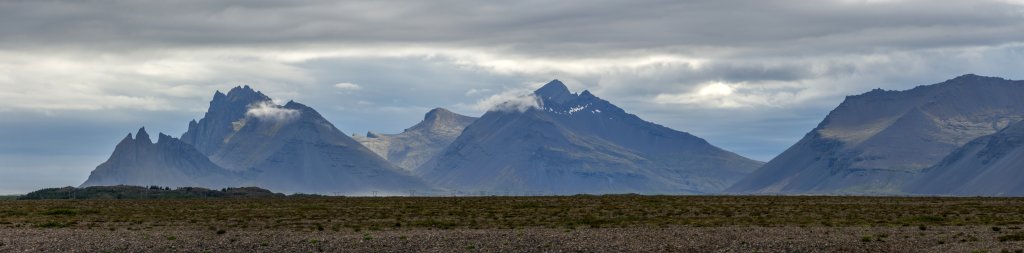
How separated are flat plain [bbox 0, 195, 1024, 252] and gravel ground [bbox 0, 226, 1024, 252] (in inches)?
3.2

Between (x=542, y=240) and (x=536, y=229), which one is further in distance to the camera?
(x=536, y=229)

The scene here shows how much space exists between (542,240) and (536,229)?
11128 mm

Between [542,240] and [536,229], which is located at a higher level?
[536,229]

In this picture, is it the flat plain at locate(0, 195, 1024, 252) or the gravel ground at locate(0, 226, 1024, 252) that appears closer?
the gravel ground at locate(0, 226, 1024, 252)

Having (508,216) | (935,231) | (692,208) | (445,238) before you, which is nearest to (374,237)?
(445,238)

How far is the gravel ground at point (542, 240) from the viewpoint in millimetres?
85500

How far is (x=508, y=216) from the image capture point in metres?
124

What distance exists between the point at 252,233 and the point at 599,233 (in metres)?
27.4

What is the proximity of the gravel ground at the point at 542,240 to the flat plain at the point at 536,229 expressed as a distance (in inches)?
3.2

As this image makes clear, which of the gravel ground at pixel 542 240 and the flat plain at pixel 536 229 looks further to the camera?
the flat plain at pixel 536 229

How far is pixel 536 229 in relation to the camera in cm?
10238

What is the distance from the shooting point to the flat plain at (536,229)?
8775 cm

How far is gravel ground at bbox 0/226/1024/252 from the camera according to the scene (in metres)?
85.5

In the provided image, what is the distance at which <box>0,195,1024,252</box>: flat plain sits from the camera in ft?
288
